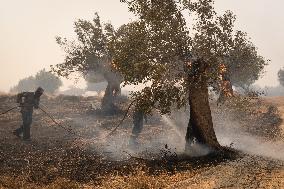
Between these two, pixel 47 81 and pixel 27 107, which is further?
pixel 47 81

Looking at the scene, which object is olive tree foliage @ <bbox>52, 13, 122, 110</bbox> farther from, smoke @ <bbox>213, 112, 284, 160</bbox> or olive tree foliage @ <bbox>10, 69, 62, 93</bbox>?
olive tree foliage @ <bbox>10, 69, 62, 93</bbox>

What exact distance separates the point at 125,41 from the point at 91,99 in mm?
30158

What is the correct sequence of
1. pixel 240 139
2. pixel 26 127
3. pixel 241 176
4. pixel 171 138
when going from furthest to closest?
1. pixel 171 138
2. pixel 240 139
3. pixel 26 127
4. pixel 241 176

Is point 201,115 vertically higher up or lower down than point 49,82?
lower down

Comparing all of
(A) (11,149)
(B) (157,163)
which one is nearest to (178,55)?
(B) (157,163)

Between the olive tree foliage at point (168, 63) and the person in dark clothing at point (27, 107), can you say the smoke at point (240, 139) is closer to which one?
the olive tree foliage at point (168, 63)

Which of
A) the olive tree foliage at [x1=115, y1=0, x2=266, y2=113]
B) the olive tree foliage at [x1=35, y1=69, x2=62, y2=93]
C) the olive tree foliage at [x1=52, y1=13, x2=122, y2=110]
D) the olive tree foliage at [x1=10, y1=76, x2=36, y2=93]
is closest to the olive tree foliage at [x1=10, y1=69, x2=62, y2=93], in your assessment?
the olive tree foliage at [x1=35, y1=69, x2=62, y2=93]

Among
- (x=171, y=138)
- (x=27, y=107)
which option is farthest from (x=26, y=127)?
(x=171, y=138)

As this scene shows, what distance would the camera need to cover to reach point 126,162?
15797mm

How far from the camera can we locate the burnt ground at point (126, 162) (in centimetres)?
1134

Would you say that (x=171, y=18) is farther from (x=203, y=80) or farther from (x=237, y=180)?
(x=237, y=180)

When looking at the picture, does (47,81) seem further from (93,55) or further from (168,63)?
(168,63)

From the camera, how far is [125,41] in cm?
1625

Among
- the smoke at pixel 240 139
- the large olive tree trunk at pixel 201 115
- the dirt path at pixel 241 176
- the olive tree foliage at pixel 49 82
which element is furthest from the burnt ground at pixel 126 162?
the olive tree foliage at pixel 49 82
